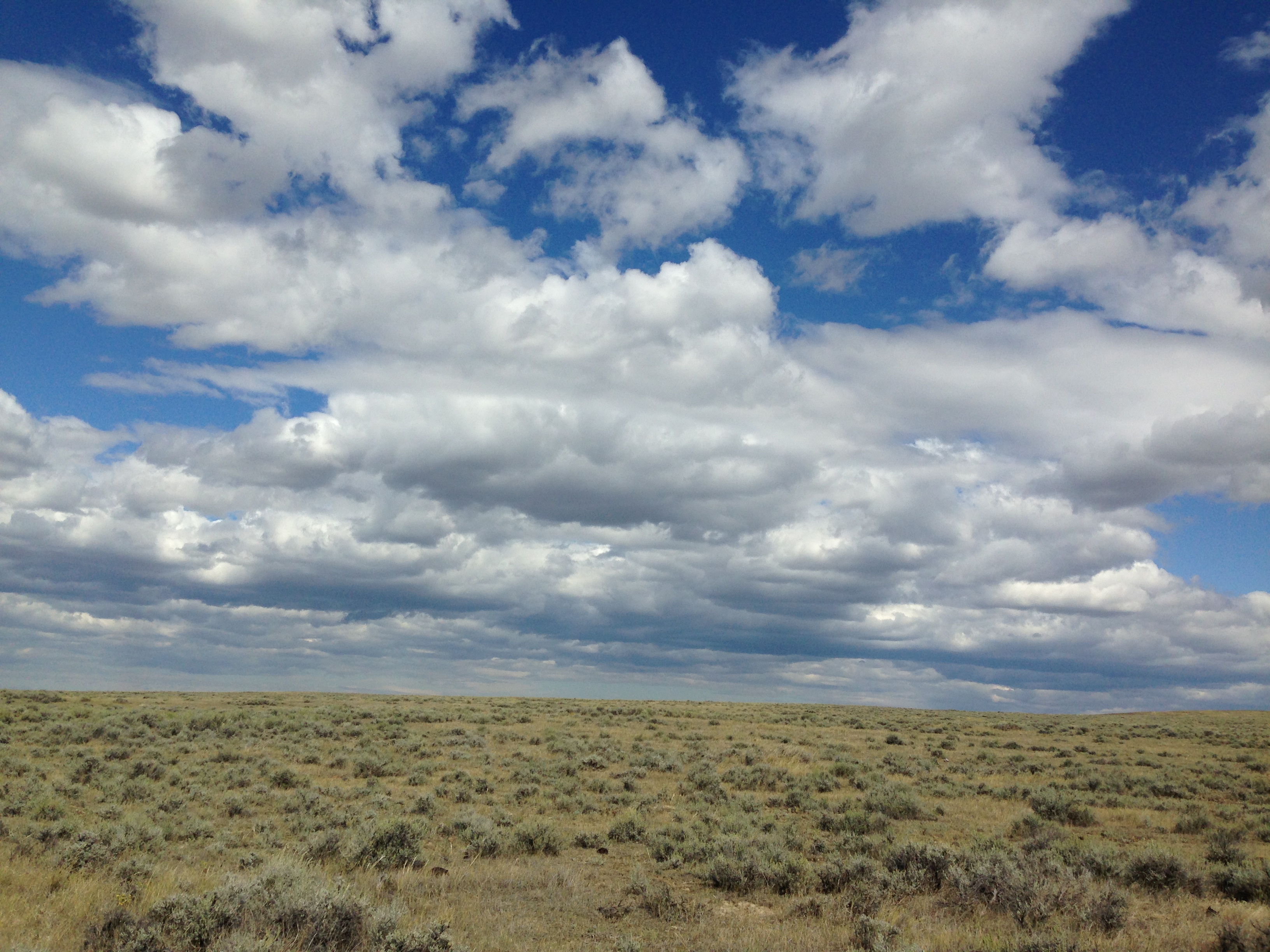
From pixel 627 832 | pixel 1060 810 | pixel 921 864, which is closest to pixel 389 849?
pixel 627 832

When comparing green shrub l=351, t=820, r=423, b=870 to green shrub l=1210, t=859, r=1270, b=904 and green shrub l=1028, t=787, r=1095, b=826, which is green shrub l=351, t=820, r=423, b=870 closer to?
green shrub l=1210, t=859, r=1270, b=904

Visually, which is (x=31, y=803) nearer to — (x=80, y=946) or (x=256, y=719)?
(x=80, y=946)

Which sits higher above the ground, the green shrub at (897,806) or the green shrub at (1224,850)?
the green shrub at (1224,850)

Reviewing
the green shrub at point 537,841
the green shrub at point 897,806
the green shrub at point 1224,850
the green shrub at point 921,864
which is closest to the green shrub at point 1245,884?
the green shrub at point 1224,850

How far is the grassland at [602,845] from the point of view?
9.96 meters

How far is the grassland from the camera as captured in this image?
32.7 feet

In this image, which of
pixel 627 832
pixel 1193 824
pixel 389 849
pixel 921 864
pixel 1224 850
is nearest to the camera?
pixel 921 864

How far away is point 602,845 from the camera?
681 inches

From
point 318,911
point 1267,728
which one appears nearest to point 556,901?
point 318,911

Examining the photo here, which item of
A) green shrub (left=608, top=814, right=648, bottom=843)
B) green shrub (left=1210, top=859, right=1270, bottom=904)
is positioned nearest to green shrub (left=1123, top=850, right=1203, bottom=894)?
green shrub (left=1210, top=859, right=1270, bottom=904)

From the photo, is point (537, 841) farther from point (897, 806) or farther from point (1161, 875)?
point (1161, 875)

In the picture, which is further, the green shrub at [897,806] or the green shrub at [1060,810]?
the green shrub at [897,806]

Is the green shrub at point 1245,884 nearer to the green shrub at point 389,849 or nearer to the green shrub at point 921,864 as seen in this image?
the green shrub at point 921,864

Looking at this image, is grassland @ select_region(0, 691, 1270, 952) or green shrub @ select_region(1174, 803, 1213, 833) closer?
grassland @ select_region(0, 691, 1270, 952)
